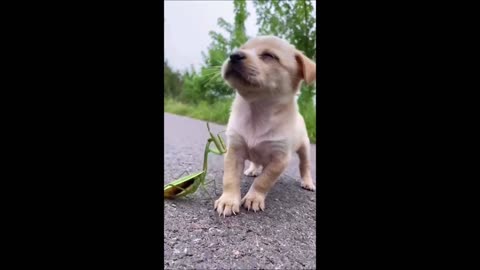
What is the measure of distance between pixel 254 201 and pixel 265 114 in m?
0.27

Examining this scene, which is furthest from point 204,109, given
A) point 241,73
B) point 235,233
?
point 235,233

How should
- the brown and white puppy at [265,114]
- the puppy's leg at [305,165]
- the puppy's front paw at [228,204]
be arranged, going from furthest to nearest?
the puppy's leg at [305,165], the brown and white puppy at [265,114], the puppy's front paw at [228,204]

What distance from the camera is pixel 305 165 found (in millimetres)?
1202

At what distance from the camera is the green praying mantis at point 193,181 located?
91cm

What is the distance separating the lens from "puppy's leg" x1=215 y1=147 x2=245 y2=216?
0.88 metres

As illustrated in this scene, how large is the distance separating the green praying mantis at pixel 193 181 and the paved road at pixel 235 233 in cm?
3

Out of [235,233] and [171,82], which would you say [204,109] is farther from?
[235,233]

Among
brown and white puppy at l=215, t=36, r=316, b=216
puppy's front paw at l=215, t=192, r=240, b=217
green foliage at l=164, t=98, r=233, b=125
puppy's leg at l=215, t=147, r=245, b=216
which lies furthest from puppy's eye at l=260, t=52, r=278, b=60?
puppy's front paw at l=215, t=192, r=240, b=217

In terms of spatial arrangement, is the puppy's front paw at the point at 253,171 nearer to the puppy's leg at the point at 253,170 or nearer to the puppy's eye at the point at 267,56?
the puppy's leg at the point at 253,170

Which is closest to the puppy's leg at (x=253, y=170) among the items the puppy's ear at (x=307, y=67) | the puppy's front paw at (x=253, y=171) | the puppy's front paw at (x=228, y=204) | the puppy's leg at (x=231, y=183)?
the puppy's front paw at (x=253, y=171)

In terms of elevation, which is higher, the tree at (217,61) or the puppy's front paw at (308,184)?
the tree at (217,61)
